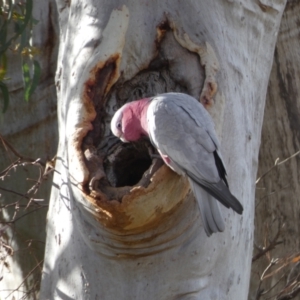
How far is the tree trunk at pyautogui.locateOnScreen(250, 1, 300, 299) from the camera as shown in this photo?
2783 mm

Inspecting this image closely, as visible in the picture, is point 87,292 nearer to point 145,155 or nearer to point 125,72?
point 145,155

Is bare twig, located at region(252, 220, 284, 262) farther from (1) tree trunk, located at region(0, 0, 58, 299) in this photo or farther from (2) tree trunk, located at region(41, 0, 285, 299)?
(1) tree trunk, located at region(0, 0, 58, 299)

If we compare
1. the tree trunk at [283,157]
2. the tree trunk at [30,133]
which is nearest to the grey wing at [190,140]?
the tree trunk at [30,133]

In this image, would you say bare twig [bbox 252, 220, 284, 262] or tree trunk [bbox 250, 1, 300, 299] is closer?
bare twig [bbox 252, 220, 284, 262]

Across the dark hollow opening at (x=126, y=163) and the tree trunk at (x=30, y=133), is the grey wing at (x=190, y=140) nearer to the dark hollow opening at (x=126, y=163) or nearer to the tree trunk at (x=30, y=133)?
the dark hollow opening at (x=126, y=163)

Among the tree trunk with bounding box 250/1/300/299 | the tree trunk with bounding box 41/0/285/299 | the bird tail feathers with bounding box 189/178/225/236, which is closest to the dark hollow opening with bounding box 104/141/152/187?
the tree trunk with bounding box 41/0/285/299

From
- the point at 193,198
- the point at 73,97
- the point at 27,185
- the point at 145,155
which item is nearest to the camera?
the point at 193,198

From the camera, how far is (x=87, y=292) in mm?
1778

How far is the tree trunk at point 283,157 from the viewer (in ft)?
9.13

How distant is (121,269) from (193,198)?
0.78 ft

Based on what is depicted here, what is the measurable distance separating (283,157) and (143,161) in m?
1.00

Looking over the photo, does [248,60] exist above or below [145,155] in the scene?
above

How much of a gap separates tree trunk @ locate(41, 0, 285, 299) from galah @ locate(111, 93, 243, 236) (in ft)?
0.16

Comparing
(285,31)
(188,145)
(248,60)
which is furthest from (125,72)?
(285,31)
